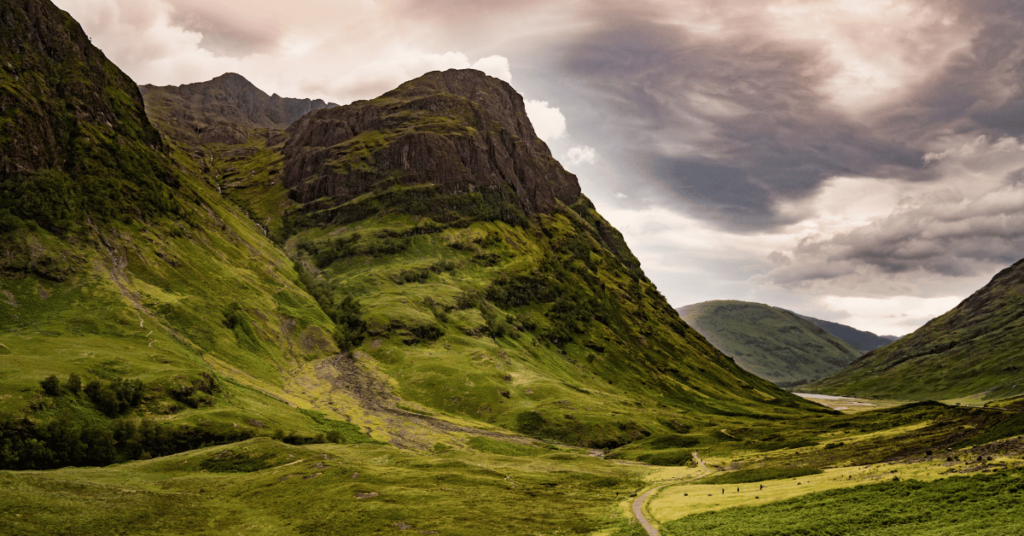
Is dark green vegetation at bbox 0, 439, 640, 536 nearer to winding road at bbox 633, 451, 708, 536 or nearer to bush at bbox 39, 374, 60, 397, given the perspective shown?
winding road at bbox 633, 451, 708, 536

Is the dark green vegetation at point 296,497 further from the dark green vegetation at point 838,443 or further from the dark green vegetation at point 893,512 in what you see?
the dark green vegetation at point 838,443

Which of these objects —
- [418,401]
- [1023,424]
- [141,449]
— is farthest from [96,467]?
[1023,424]

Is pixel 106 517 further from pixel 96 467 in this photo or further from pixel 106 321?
pixel 106 321

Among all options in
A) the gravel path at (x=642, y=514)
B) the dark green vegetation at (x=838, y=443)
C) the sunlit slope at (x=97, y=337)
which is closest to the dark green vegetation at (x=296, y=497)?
the gravel path at (x=642, y=514)

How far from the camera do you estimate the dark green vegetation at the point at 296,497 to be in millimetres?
52281

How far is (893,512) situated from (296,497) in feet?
232

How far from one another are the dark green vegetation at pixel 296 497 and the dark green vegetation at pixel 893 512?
1547cm

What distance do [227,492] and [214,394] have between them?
68028mm

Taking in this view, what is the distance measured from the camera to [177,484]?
73.5 m

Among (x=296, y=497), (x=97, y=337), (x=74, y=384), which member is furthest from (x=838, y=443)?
(x=97, y=337)

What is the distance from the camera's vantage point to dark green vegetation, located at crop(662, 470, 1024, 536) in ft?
129

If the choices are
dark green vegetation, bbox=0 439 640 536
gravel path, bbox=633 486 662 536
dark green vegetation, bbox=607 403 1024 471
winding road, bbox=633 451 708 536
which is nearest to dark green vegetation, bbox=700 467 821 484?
dark green vegetation, bbox=607 403 1024 471

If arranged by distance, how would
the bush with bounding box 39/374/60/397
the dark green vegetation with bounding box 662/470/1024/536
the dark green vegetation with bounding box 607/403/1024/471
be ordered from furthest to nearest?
the bush with bounding box 39/374/60/397, the dark green vegetation with bounding box 607/403/1024/471, the dark green vegetation with bounding box 662/470/1024/536

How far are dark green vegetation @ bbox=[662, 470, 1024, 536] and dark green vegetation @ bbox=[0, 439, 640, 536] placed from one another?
15469 mm
